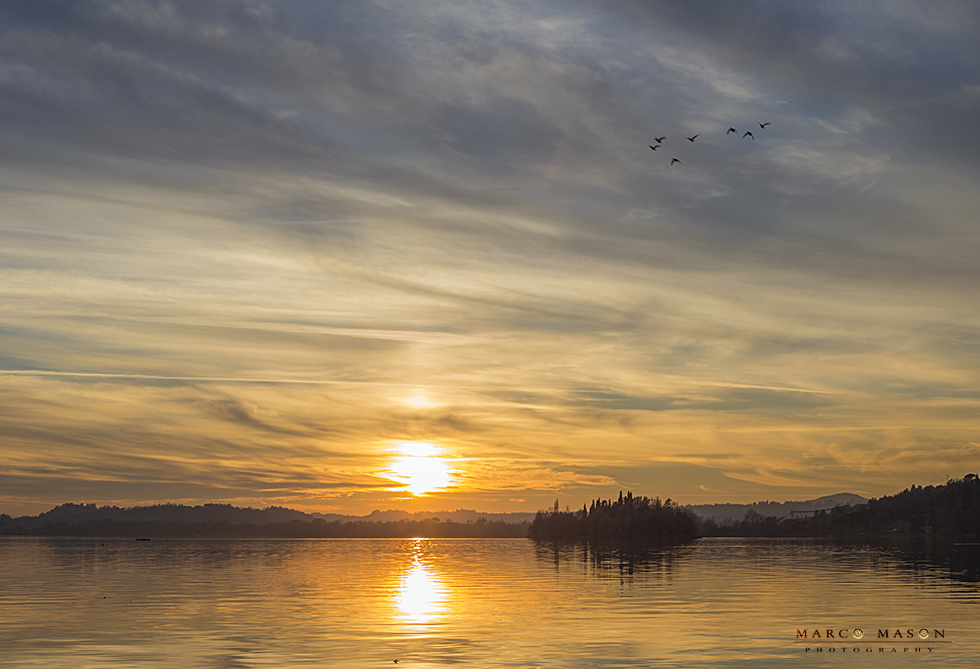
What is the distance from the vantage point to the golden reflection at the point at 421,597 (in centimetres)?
6894

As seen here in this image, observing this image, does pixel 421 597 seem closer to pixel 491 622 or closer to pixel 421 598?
pixel 421 598

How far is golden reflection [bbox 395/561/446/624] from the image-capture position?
68938 millimetres

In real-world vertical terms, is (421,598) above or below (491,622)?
below

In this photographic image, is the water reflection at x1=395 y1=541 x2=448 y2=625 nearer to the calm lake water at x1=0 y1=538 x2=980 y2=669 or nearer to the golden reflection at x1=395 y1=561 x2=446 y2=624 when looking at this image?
the golden reflection at x1=395 y1=561 x2=446 y2=624

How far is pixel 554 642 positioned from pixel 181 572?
9958 cm

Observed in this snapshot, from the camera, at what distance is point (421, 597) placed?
8650cm

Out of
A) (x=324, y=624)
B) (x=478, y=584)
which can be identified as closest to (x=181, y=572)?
(x=478, y=584)

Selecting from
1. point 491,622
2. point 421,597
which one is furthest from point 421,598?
point 491,622

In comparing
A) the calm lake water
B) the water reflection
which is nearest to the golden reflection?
the water reflection

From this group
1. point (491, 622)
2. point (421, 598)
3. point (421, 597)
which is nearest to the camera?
point (491, 622)

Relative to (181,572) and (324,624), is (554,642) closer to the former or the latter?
(324,624)

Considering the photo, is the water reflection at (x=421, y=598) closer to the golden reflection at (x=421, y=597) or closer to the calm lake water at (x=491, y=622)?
the golden reflection at (x=421, y=597)

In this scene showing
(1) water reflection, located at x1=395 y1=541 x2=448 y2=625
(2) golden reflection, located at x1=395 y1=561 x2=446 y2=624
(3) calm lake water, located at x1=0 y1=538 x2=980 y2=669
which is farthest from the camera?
(2) golden reflection, located at x1=395 y1=561 x2=446 y2=624

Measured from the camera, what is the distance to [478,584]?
106438mm
